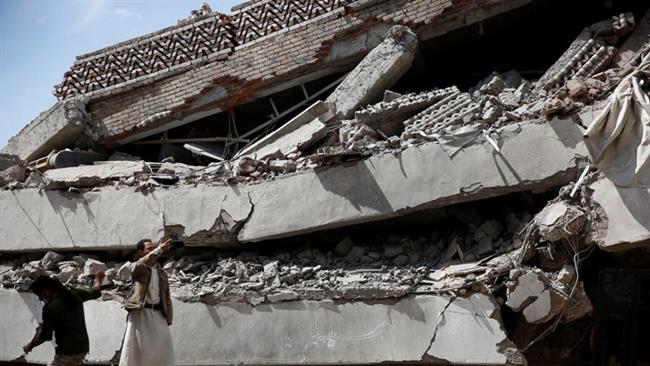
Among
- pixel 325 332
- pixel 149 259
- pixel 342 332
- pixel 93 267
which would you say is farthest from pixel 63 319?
pixel 93 267

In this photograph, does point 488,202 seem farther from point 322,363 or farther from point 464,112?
point 322,363

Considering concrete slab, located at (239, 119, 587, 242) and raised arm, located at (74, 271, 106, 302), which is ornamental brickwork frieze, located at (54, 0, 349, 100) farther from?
raised arm, located at (74, 271, 106, 302)

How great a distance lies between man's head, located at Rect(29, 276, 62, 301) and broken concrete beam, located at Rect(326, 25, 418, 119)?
3887 mm

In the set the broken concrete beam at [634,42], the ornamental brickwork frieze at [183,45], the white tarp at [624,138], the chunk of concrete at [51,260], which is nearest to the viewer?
the white tarp at [624,138]

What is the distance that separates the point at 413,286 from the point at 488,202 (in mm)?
1217

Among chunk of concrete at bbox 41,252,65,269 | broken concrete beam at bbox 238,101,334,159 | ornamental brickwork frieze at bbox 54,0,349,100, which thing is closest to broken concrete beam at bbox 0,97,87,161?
ornamental brickwork frieze at bbox 54,0,349,100

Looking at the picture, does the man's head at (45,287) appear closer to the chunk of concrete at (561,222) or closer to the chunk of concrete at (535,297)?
the chunk of concrete at (535,297)

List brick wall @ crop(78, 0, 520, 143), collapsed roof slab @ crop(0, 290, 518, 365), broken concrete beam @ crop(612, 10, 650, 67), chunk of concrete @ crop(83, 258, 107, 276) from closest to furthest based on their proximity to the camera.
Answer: collapsed roof slab @ crop(0, 290, 518, 365), broken concrete beam @ crop(612, 10, 650, 67), chunk of concrete @ crop(83, 258, 107, 276), brick wall @ crop(78, 0, 520, 143)

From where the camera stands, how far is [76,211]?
30.4 ft

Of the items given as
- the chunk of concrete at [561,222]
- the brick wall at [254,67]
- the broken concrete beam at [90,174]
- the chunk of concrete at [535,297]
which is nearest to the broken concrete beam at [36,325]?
the broken concrete beam at [90,174]

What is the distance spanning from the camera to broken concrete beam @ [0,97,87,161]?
10156mm

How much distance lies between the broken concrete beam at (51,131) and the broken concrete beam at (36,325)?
7.12 feet

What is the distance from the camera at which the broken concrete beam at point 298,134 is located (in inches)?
345

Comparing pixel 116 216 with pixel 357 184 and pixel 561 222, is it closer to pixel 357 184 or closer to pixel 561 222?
pixel 357 184
